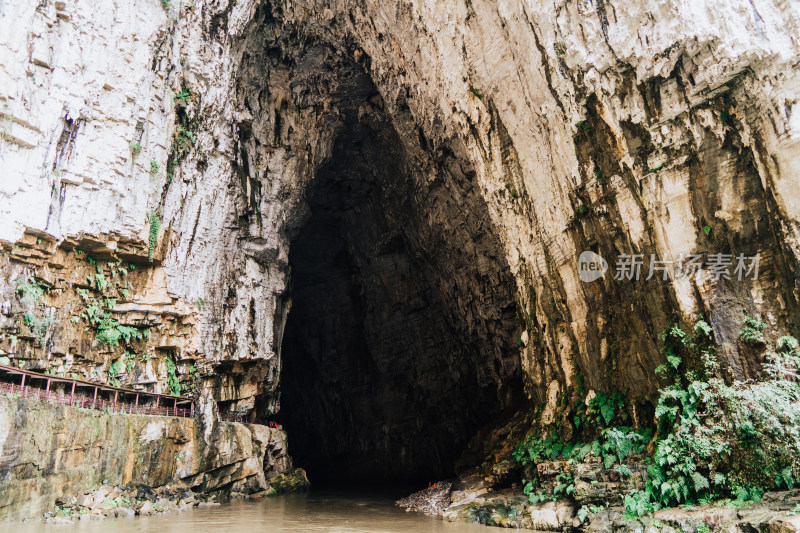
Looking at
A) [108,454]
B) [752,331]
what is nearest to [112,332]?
[108,454]

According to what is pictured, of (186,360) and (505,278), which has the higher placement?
(505,278)

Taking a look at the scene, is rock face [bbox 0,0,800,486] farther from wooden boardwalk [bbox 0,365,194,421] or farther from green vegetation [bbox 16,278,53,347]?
wooden boardwalk [bbox 0,365,194,421]

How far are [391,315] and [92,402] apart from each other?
14.7 m

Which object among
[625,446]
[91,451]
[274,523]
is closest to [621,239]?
[625,446]

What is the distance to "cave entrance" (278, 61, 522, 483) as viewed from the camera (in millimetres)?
21828

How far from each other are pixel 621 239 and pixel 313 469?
82.5 ft

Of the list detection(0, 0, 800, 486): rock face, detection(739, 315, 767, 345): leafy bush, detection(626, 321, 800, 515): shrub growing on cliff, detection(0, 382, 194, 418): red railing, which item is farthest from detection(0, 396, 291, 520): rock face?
detection(739, 315, 767, 345): leafy bush

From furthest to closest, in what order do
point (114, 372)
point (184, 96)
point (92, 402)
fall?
point (184, 96), point (114, 372), point (92, 402)

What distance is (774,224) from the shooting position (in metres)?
9.31

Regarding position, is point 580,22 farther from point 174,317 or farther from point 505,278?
point 174,317

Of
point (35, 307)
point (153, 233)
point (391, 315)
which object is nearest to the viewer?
point (35, 307)

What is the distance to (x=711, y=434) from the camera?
9609 mm

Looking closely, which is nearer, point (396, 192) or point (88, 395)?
point (88, 395)

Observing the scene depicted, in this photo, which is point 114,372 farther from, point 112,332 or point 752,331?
point 752,331
